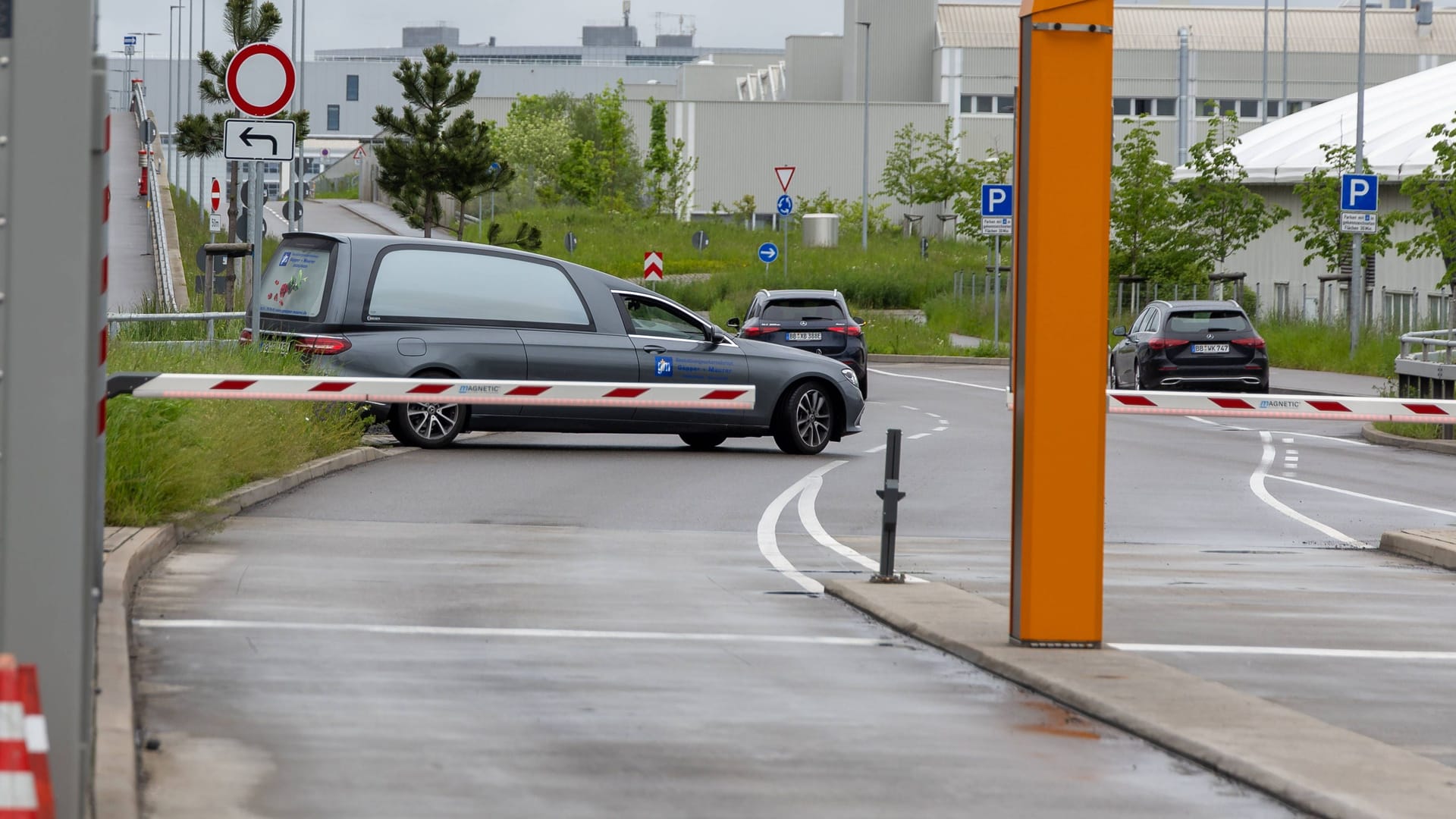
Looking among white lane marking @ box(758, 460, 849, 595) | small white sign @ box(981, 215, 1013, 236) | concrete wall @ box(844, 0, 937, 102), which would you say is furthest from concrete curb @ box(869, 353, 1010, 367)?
concrete wall @ box(844, 0, 937, 102)

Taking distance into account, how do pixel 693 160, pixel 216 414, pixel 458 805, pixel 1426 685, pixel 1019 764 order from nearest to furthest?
pixel 458 805, pixel 1019 764, pixel 1426 685, pixel 216 414, pixel 693 160

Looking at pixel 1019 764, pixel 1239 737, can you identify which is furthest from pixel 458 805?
pixel 1239 737

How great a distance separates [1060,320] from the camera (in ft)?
25.3

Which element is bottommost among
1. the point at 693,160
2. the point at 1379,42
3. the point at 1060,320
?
the point at 1060,320

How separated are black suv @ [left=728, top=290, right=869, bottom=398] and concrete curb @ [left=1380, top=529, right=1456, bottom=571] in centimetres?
1659

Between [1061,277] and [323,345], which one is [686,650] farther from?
[323,345]

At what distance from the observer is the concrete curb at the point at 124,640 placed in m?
5.00

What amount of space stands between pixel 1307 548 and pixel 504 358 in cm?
763

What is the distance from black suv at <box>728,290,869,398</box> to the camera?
1173 inches

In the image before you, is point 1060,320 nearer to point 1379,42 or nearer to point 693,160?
point 693,160

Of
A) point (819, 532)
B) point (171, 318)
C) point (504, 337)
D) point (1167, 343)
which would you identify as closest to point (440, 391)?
point (819, 532)

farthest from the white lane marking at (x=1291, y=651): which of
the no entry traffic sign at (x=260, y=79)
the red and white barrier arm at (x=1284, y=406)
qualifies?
the no entry traffic sign at (x=260, y=79)

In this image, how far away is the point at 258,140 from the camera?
1648 cm

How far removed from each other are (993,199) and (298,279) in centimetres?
2255
